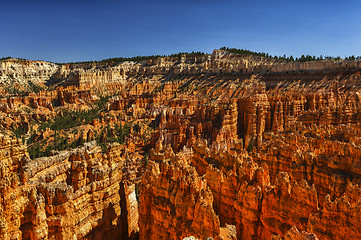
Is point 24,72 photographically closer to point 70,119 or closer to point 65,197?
point 70,119

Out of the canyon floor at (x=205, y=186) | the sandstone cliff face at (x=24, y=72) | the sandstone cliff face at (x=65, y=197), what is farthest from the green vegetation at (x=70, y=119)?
the sandstone cliff face at (x=65, y=197)

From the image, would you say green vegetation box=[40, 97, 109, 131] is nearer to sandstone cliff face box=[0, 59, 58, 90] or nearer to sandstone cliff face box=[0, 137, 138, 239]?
sandstone cliff face box=[0, 59, 58, 90]

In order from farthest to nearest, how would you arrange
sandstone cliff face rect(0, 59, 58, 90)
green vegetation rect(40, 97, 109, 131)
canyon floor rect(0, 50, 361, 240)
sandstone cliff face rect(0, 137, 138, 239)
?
sandstone cliff face rect(0, 59, 58, 90), green vegetation rect(40, 97, 109, 131), canyon floor rect(0, 50, 361, 240), sandstone cliff face rect(0, 137, 138, 239)

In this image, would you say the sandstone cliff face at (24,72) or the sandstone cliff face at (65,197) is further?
the sandstone cliff face at (24,72)

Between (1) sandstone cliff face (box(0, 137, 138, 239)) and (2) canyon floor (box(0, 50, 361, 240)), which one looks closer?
(1) sandstone cliff face (box(0, 137, 138, 239))

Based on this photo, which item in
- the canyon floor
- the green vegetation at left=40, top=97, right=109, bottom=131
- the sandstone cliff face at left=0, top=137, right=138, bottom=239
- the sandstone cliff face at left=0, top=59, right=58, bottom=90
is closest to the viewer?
the sandstone cliff face at left=0, top=137, right=138, bottom=239

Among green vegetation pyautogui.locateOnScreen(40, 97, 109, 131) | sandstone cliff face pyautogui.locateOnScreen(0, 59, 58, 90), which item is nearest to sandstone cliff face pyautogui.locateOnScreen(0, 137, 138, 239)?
green vegetation pyautogui.locateOnScreen(40, 97, 109, 131)

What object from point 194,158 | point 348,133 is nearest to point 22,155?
point 194,158

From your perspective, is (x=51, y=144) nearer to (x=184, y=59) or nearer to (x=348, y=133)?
(x=348, y=133)

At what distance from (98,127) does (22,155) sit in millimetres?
44321

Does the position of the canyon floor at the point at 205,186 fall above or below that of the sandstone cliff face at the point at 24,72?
below

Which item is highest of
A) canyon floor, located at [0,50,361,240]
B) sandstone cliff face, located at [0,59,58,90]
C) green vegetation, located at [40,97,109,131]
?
sandstone cliff face, located at [0,59,58,90]

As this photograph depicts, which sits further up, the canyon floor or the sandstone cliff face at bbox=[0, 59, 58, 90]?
the sandstone cliff face at bbox=[0, 59, 58, 90]

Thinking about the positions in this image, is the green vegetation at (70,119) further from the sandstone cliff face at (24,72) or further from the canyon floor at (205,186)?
the sandstone cliff face at (24,72)
